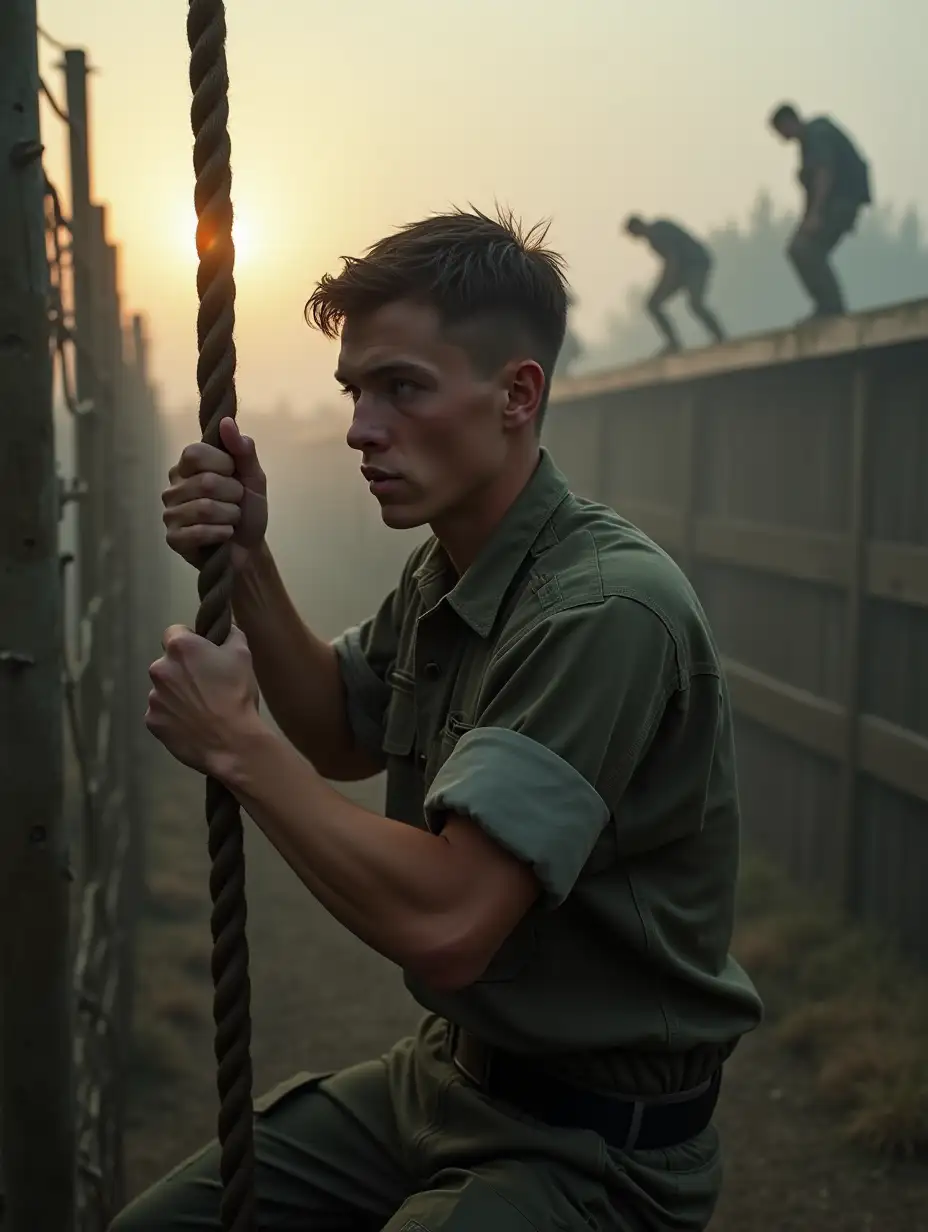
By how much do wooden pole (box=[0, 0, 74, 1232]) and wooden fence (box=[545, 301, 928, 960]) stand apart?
3.22m

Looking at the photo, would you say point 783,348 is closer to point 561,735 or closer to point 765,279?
point 561,735

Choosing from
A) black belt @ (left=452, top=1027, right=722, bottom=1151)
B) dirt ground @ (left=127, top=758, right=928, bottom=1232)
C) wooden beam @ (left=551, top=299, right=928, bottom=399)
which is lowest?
dirt ground @ (left=127, top=758, right=928, bottom=1232)

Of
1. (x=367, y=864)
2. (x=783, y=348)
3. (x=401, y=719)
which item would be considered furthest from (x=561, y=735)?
(x=783, y=348)

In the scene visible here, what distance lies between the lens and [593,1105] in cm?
165

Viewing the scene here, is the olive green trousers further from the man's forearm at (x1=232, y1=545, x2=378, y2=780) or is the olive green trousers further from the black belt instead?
the man's forearm at (x1=232, y1=545, x2=378, y2=780)

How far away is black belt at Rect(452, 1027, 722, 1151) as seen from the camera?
1652 millimetres

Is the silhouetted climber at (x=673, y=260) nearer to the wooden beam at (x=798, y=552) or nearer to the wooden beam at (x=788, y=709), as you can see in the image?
the wooden beam at (x=798, y=552)

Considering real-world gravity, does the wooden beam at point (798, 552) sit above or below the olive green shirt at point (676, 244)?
below

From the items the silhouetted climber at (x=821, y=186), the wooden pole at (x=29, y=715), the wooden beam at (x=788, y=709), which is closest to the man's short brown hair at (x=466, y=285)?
the wooden pole at (x=29, y=715)

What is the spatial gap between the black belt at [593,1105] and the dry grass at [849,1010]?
8.08 ft

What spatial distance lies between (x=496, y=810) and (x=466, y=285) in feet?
2.24

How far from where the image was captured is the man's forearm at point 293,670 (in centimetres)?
204

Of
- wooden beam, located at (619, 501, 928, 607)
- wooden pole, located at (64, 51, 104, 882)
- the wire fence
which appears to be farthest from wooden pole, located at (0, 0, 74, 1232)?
wooden beam, located at (619, 501, 928, 607)

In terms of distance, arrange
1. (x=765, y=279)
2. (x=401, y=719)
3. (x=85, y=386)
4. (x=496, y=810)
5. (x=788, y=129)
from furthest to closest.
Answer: (x=765, y=279)
(x=788, y=129)
(x=85, y=386)
(x=401, y=719)
(x=496, y=810)
